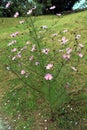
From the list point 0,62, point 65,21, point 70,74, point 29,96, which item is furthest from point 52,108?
point 65,21

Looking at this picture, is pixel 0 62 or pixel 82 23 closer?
pixel 0 62

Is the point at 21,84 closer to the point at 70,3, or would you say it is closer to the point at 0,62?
the point at 0,62

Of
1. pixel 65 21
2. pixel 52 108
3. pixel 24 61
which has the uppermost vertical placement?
pixel 52 108

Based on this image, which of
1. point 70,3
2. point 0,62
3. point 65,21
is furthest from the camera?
point 70,3

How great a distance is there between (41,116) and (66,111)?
0.39 meters

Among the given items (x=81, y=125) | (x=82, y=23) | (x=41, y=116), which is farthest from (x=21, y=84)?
(x=82, y=23)

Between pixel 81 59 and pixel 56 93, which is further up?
pixel 56 93

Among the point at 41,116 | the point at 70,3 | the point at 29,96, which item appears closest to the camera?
the point at 41,116

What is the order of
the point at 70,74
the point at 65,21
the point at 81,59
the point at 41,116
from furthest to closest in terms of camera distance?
the point at 65,21 → the point at 81,59 → the point at 70,74 → the point at 41,116

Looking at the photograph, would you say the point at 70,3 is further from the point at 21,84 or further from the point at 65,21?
Answer: the point at 21,84

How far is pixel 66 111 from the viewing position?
623cm

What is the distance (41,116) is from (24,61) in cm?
230

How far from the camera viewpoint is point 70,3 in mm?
18391

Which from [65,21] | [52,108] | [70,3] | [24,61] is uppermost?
[52,108]
